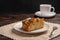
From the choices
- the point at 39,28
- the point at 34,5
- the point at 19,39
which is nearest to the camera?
the point at 19,39

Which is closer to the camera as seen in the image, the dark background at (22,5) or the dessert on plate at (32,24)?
the dessert on plate at (32,24)

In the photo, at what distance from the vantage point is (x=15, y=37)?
37.4 inches

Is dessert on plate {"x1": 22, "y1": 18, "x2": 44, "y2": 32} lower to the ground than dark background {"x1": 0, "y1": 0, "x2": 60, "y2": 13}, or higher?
lower

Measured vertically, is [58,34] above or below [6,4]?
below

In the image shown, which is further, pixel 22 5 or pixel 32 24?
pixel 22 5

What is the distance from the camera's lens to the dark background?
2.02m

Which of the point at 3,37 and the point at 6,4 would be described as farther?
the point at 6,4

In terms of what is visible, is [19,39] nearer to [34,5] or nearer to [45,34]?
[45,34]

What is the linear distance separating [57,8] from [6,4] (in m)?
0.66

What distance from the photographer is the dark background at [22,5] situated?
2023 mm

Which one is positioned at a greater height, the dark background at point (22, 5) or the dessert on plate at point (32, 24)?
the dark background at point (22, 5)

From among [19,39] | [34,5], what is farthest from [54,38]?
[34,5]

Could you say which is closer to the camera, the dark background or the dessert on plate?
the dessert on plate

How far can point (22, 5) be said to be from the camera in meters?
2.05
